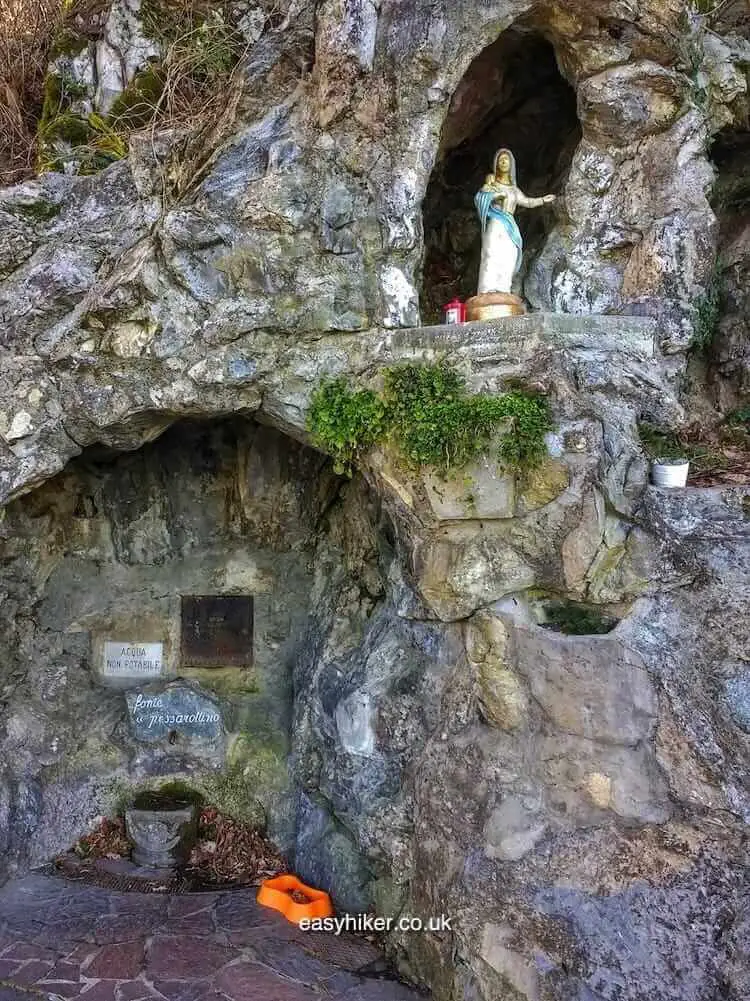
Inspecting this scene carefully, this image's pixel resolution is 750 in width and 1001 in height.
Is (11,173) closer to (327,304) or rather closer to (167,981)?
(327,304)

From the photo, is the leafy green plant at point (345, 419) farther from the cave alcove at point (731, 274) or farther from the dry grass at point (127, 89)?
the cave alcove at point (731, 274)

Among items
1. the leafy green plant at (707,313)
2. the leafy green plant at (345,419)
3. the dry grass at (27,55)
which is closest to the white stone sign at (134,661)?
the leafy green plant at (345,419)

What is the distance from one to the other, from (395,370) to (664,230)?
2.70 metres

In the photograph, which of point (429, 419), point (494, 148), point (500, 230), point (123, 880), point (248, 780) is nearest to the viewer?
point (429, 419)

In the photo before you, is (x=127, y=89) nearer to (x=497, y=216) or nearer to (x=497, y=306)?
(x=497, y=216)

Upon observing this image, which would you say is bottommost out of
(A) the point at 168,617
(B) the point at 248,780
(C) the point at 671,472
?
(B) the point at 248,780

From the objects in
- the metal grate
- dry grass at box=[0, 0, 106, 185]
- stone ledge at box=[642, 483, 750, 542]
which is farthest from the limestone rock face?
dry grass at box=[0, 0, 106, 185]

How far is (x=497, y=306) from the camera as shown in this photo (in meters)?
4.64

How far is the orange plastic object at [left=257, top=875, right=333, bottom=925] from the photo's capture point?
4965 millimetres

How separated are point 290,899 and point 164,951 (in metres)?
0.94

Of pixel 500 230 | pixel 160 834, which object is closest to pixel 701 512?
pixel 500 230

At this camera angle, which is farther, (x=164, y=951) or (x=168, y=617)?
(x=168, y=617)

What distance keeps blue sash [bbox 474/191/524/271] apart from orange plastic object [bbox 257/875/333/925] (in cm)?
505

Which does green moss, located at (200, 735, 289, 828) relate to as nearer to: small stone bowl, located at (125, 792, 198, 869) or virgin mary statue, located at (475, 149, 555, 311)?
Answer: small stone bowl, located at (125, 792, 198, 869)
